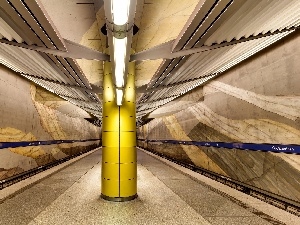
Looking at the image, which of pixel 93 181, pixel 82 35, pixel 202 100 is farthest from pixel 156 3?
pixel 202 100

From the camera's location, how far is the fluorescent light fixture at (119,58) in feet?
8.18

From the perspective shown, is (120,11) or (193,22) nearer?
(120,11)

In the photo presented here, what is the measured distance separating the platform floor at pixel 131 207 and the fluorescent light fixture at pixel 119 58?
6.58ft

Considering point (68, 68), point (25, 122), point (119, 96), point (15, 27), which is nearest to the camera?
point (15, 27)

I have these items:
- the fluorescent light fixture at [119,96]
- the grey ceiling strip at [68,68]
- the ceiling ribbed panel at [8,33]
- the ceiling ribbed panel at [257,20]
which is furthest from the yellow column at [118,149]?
the ceiling ribbed panel at [257,20]

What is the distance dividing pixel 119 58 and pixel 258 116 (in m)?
3.64

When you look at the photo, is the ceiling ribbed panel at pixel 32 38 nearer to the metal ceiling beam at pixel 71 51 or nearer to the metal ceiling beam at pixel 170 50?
the metal ceiling beam at pixel 71 51

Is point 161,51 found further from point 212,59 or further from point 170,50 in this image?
point 212,59

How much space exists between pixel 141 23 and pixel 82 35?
4.24 feet

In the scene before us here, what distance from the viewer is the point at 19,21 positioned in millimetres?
2623

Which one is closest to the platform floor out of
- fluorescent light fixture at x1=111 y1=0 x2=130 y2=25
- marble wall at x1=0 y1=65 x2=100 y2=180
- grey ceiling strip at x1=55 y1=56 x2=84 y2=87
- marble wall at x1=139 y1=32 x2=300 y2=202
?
marble wall at x1=139 y1=32 x2=300 y2=202

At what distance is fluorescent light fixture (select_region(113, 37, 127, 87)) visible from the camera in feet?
8.18

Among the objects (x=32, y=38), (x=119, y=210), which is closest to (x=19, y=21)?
(x=32, y=38)

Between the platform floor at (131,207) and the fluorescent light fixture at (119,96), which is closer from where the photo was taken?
the platform floor at (131,207)
